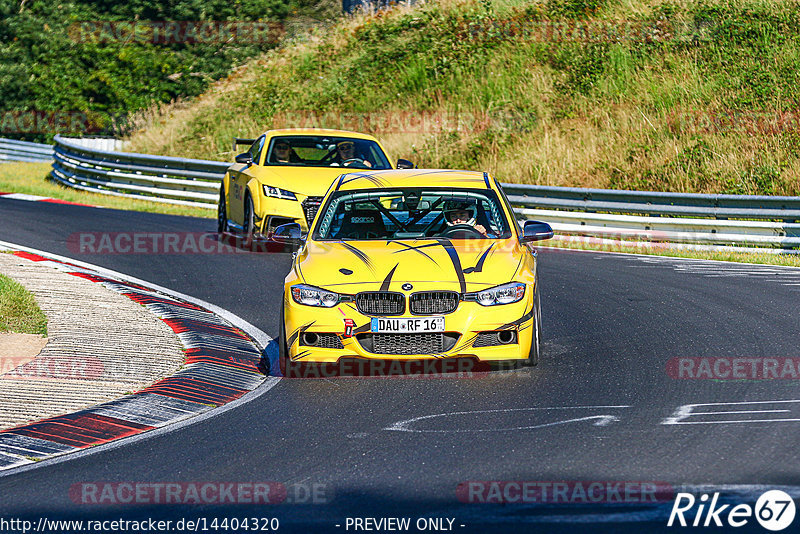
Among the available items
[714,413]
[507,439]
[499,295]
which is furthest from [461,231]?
[507,439]

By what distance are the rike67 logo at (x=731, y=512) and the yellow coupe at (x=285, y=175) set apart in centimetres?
1049

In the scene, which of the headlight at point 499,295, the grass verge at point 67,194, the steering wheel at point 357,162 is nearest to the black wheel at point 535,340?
the headlight at point 499,295

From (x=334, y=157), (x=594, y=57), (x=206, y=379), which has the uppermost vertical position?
(x=594, y=57)

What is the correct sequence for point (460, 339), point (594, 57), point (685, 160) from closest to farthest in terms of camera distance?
point (460, 339)
point (685, 160)
point (594, 57)

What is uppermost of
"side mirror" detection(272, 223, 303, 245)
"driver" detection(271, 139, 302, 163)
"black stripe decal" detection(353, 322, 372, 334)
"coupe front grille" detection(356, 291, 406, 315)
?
"driver" detection(271, 139, 302, 163)

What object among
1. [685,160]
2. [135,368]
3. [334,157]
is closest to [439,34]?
[685,160]

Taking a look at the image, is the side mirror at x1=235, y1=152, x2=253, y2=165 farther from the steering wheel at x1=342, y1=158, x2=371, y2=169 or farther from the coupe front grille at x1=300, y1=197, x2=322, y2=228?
the coupe front grille at x1=300, y1=197, x2=322, y2=228

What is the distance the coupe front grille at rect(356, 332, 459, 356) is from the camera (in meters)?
8.40

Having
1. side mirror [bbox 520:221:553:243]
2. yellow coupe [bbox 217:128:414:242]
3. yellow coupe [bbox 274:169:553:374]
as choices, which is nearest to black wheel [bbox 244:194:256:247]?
yellow coupe [bbox 217:128:414:242]

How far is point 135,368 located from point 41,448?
2187 mm

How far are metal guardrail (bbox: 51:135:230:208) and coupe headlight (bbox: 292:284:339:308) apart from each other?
14.3 m

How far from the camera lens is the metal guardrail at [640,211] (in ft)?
57.3

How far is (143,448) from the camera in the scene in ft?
22.6

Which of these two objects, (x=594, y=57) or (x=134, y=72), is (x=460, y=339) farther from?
(x=134, y=72)
